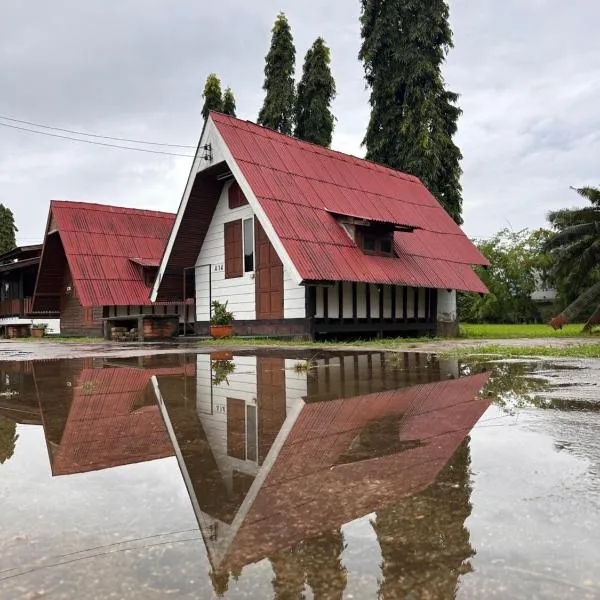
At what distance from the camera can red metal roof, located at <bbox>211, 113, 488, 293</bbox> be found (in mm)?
16672

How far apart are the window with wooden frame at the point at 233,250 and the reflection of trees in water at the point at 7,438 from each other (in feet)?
50.8

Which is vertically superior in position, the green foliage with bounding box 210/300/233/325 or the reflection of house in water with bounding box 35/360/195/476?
the green foliage with bounding box 210/300/233/325

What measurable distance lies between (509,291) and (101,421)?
4629cm

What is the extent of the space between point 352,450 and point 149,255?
2778cm

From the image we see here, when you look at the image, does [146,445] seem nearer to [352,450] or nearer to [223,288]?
[352,450]

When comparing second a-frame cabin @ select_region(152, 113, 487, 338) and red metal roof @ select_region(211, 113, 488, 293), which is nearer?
red metal roof @ select_region(211, 113, 488, 293)

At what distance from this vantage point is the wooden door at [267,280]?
1839cm

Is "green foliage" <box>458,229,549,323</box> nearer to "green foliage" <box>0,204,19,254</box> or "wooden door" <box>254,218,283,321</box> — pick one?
"wooden door" <box>254,218,283,321</box>

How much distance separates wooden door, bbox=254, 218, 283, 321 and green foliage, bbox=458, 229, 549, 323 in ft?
97.9

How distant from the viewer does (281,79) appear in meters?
36.1

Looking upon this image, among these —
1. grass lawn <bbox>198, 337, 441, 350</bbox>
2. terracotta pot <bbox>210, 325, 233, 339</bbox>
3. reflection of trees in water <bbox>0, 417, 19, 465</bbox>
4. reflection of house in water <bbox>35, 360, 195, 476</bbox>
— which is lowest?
grass lawn <bbox>198, 337, 441, 350</bbox>

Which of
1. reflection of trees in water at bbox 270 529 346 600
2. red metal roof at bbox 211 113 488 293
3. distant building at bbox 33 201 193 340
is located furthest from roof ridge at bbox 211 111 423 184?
reflection of trees in water at bbox 270 529 346 600

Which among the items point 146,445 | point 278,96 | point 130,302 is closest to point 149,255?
point 130,302

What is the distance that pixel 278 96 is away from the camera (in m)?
35.8
